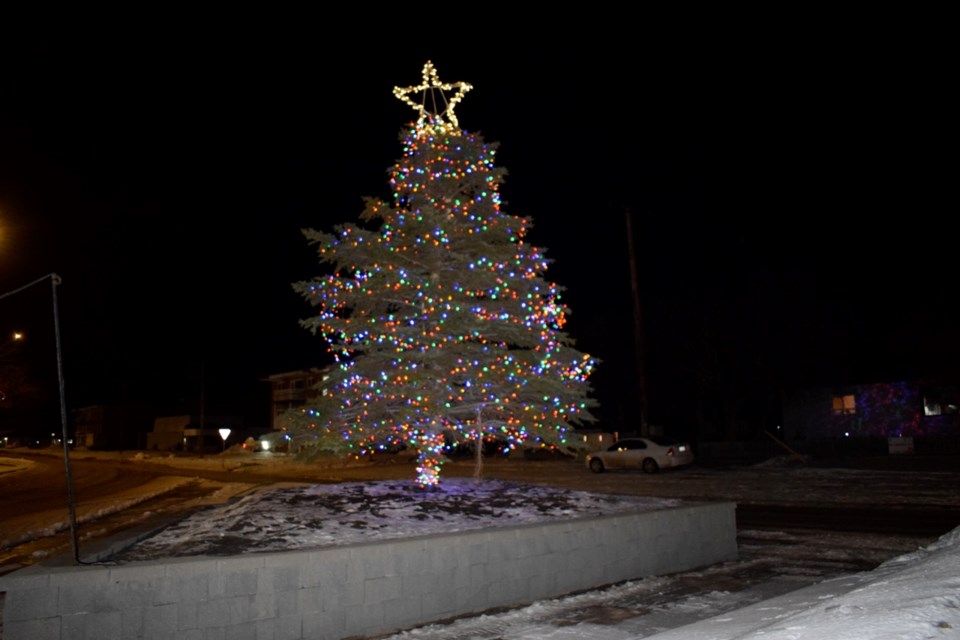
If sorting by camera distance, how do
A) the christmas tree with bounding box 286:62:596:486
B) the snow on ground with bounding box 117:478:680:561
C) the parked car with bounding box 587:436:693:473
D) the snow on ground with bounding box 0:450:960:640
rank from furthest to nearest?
the parked car with bounding box 587:436:693:473
the christmas tree with bounding box 286:62:596:486
the snow on ground with bounding box 117:478:680:561
the snow on ground with bounding box 0:450:960:640

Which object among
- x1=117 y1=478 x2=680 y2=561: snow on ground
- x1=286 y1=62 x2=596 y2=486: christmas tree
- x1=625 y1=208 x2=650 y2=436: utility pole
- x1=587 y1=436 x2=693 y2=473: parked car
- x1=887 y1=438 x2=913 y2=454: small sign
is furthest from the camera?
x1=887 y1=438 x2=913 y2=454: small sign

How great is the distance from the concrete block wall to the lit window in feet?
117

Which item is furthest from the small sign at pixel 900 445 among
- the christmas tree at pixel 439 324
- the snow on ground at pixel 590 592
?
the christmas tree at pixel 439 324

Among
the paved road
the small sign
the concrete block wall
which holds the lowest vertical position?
the small sign

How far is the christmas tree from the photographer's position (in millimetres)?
A: 12398

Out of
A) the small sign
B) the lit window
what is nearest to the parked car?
the small sign

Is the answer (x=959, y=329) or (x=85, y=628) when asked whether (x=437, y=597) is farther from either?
(x=959, y=329)

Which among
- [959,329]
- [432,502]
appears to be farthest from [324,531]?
[959,329]

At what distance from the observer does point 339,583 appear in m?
7.47

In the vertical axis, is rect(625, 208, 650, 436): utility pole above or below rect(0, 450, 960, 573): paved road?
above

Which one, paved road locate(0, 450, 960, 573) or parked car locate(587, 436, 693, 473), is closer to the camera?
paved road locate(0, 450, 960, 573)

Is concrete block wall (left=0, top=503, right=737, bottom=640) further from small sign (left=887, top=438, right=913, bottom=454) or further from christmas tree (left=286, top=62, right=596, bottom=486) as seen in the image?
small sign (left=887, top=438, right=913, bottom=454)

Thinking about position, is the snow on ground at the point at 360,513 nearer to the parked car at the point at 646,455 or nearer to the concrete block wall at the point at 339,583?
the concrete block wall at the point at 339,583

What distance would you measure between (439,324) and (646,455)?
58.0 ft
